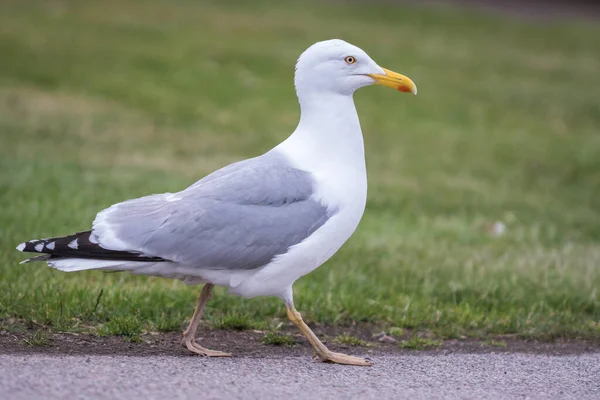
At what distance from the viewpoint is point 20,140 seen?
42.8ft

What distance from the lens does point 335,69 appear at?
580 centimetres

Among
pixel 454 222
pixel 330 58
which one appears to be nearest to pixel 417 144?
pixel 454 222

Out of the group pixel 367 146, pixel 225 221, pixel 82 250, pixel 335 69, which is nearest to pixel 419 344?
pixel 225 221

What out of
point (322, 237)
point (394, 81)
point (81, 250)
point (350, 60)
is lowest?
point (81, 250)

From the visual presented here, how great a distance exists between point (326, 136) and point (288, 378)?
157cm

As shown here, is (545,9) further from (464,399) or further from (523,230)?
(464,399)

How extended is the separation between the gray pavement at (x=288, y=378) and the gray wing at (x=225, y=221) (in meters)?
0.62

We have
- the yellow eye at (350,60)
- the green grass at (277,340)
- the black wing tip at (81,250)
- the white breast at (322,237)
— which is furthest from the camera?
the green grass at (277,340)

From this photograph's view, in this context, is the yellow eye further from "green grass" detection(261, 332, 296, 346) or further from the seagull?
"green grass" detection(261, 332, 296, 346)

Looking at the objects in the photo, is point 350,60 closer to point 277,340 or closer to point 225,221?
point 225,221

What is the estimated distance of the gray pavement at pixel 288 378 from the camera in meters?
4.49

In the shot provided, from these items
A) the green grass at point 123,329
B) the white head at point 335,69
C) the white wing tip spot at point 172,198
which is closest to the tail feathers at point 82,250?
the white wing tip spot at point 172,198

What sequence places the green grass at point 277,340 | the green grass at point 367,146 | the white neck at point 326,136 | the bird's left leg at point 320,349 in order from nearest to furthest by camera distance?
the bird's left leg at point 320,349, the white neck at point 326,136, the green grass at point 277,340, the green grass at point 367,146

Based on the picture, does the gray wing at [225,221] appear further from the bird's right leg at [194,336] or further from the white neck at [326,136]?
the bird's right leg at [194,336]
